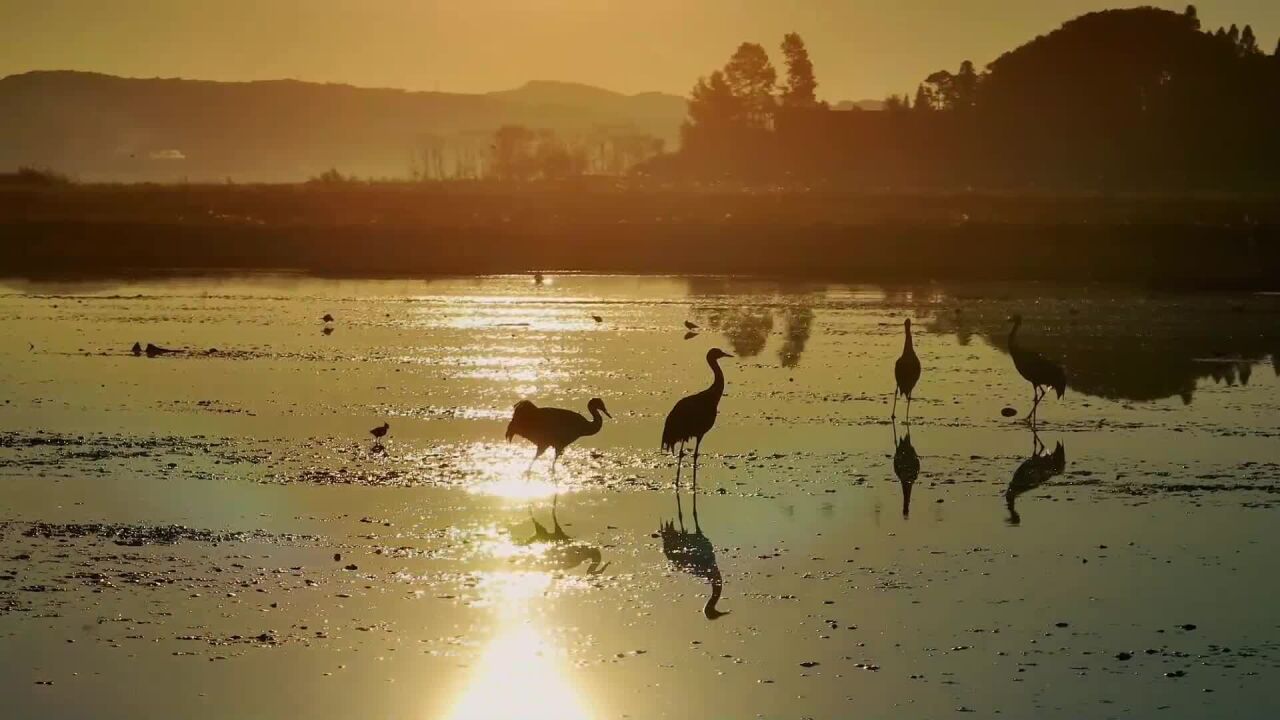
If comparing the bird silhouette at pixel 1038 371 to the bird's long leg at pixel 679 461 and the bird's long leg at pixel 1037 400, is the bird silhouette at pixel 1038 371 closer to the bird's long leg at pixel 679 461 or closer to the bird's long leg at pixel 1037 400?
the bird's long leg at pixel 1037 400

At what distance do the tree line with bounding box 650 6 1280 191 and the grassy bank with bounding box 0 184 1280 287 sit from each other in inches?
1110

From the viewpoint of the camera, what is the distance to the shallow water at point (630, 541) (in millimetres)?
10141

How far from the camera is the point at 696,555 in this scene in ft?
43.5

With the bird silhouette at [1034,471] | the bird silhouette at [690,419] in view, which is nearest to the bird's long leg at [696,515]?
the bird silhouette at [690,419]

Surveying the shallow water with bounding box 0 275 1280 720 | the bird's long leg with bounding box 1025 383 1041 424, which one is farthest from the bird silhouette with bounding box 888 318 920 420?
the bird's long leg with bounding box 1025 383 1041 424

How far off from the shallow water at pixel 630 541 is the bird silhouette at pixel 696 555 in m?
0.05

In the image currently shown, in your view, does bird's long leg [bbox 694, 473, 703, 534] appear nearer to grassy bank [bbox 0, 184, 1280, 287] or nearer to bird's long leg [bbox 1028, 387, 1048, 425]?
bird's long leg [bbox 1028, 387, 1048, 425]

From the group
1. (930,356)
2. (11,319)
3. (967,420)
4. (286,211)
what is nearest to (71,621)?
(967,420)

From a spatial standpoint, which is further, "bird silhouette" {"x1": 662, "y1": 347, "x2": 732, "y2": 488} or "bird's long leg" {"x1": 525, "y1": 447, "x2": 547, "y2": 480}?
"bird's long leg" {"x1": 525, "y1": 447, "x2": 547, "y2": 480}

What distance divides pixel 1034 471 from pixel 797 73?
132m

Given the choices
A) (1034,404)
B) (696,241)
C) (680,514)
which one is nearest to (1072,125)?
(696,241)

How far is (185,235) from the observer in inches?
2426

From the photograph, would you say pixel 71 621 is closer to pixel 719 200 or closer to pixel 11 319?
pixel 11 319

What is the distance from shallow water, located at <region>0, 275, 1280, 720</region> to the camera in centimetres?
1014
